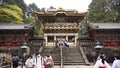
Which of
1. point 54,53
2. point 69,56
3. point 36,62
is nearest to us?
point 36,62

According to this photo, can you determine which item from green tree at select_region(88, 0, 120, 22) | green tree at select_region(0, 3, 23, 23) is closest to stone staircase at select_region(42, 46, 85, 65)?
green tree at select_region(0, 3, 23, 23)

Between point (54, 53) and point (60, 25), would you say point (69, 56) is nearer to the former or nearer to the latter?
point (54, 53)

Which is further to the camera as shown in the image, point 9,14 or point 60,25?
point 9,14

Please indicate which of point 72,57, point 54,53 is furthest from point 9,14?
point 72,57

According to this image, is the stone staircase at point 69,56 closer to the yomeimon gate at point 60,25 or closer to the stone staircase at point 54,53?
the stone staircase at point 54,53

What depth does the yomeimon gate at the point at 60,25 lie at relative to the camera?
165 feet

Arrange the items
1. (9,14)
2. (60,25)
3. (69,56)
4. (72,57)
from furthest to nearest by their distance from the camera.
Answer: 1. (9,14)
2. (60,25)
3. (69,56)
4. (72,57)

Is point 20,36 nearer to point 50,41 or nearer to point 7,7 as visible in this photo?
point 50,41

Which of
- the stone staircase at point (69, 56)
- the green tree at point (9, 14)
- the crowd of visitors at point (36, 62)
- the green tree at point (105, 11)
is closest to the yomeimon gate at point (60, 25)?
the stone staircase at point (69, 56)

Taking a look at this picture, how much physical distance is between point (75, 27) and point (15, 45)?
1165 centimetres

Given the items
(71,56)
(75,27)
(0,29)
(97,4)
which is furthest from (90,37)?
(97,4)

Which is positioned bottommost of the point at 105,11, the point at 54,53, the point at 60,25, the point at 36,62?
the point at 54,53

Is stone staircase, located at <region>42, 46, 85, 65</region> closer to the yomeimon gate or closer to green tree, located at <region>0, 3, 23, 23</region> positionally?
the yomeimon gate

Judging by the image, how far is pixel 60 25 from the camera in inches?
2002
